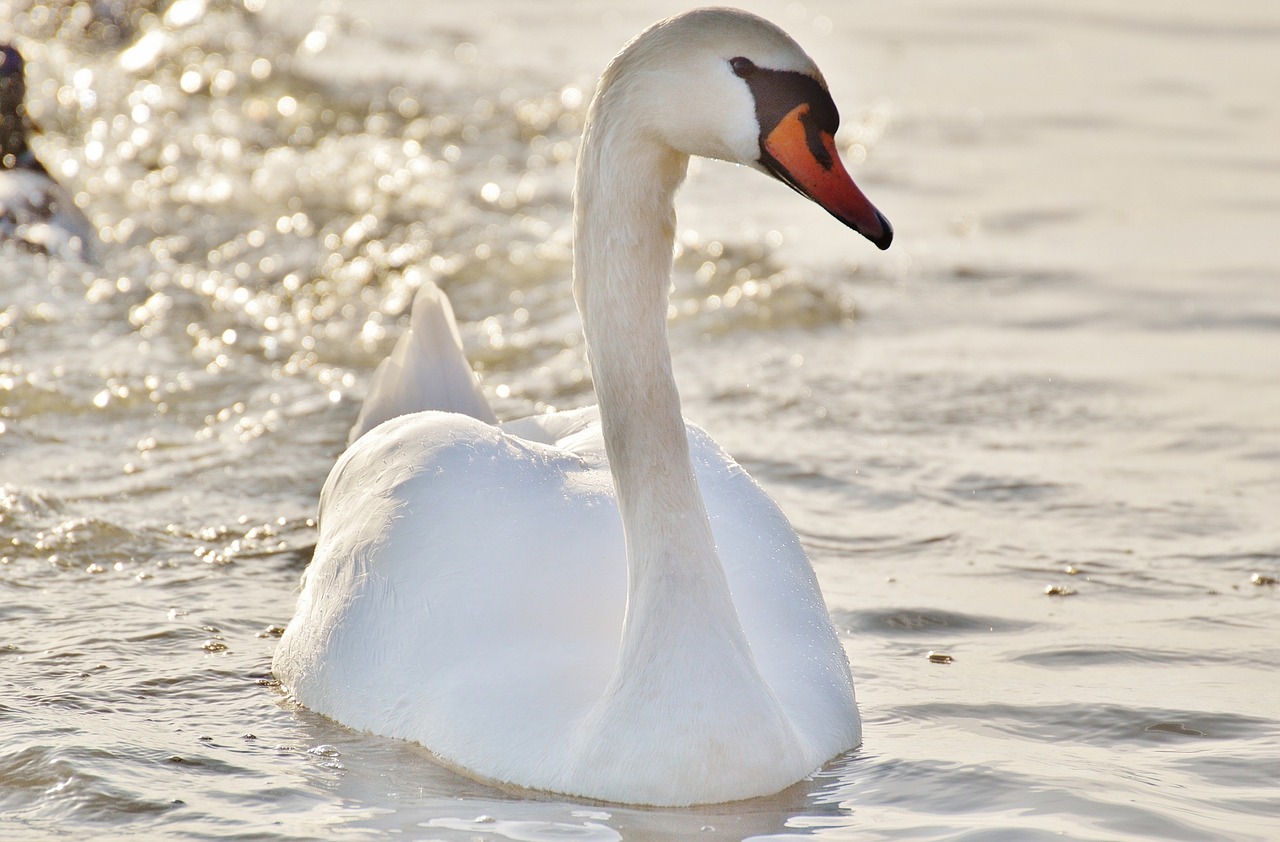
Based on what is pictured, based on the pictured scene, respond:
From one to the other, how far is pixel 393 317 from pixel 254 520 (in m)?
2.60

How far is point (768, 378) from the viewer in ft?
26.7

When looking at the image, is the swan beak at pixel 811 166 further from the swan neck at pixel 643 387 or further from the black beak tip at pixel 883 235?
the swan neck at pixel 643 387

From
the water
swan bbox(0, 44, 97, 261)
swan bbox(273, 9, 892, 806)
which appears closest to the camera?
swan bbox(273, 9, 892, 806)

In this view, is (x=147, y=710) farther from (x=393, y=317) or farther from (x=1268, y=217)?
(x=1268, y=217)

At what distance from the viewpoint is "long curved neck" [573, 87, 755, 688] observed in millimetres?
4023

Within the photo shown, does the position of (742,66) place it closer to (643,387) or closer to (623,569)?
(643,387)

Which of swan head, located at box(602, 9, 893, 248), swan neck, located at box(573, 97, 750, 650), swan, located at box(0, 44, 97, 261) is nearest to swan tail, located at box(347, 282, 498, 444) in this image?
swan neck, located at box(573, 97, 750, 650)

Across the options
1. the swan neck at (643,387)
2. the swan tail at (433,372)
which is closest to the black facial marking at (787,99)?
the swan neck at (643,387)

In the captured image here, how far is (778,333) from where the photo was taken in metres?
8.83

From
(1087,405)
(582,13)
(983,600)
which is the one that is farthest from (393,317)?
(582,13)

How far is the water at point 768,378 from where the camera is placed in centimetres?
445

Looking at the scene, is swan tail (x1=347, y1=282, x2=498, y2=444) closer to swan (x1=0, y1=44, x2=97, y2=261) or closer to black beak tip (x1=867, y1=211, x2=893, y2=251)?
black beak tip (x1=867, y1=211, x2=893, y2=251)

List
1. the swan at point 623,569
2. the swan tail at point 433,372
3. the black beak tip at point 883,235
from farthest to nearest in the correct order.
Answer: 1. the swan tail at point 433,372
2. the swan at point 623,569
3. the black beak tip at point 883,235

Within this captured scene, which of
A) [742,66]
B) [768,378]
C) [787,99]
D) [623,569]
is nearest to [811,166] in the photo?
A: [787,99]
